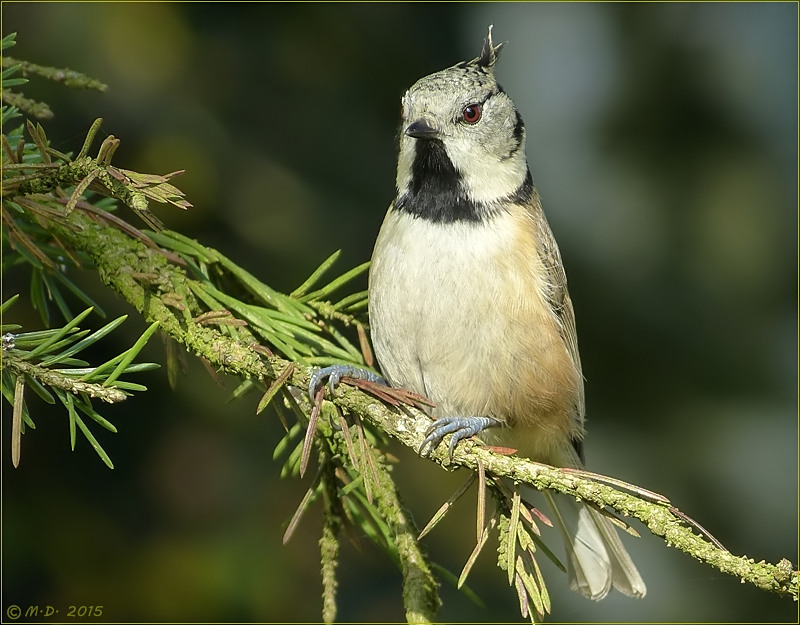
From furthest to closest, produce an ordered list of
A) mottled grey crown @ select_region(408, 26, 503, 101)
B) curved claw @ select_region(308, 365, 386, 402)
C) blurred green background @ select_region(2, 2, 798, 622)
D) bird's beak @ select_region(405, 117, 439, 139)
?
1. blurred green background @ select_region(2, 2, 798, 622)
2. mottled grey crown @ select_region(408, 26, 503, 101)
3. bird's beak @ select_region(405, 117, 439, 139)
4. curved claw @ select_region(308, 365, 386, 402)

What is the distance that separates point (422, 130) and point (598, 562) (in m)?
1.61

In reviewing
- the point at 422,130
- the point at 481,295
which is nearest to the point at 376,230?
the point at 422,130

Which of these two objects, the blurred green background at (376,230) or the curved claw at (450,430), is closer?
the curved claw at (450,430)

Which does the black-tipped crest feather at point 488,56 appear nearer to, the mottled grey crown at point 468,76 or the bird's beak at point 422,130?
the mottled grey crown at point 468,76

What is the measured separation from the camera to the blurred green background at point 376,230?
3.62 m

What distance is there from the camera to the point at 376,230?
4574mm

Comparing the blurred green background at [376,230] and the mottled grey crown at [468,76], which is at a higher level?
the mottled grey crown at [468,76]

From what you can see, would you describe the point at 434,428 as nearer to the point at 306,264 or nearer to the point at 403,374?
the point at 403,374

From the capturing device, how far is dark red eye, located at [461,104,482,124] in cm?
302

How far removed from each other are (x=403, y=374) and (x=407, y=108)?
933mm

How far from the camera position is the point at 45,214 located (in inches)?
74.0

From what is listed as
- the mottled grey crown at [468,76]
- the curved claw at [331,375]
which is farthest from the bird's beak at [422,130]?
the curved claw at [331,375]

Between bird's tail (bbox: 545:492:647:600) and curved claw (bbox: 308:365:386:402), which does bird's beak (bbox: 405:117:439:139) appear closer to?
curved claw (bbox: 308:365:386:402)

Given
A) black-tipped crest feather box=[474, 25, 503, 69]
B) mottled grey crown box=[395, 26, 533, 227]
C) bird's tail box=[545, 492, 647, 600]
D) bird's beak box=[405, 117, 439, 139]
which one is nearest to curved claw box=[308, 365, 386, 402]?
mottled grey crown box=[395, 26, 533, 227]
